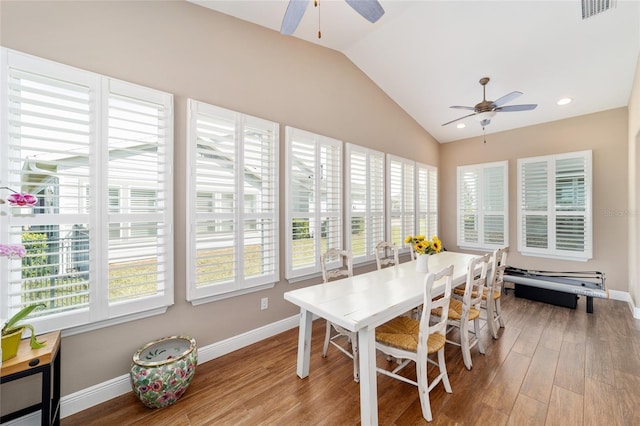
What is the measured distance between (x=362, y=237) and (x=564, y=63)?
3.42 meters

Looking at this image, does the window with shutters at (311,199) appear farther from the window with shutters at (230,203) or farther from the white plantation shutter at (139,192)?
the white plantation shutter at (139,192)

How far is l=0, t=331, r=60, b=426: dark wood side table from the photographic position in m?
1.36

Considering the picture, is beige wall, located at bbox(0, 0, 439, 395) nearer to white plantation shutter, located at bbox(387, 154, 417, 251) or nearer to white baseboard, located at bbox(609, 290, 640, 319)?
white plantation shutter, located at bbox(387, 154, 417, 251)

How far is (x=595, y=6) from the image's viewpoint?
2461 millimetres

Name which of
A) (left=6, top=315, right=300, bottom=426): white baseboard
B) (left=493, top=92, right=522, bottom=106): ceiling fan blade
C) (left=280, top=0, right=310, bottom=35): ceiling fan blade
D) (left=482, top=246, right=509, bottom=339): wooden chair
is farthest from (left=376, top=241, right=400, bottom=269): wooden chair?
(left=280, top=0, right=310, bottom=35): ceiling fan blade

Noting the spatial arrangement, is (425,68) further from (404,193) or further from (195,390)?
(195,390)

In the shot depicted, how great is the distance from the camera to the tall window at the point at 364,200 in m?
3.80

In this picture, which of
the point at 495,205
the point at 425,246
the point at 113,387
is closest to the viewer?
the point at 113,387

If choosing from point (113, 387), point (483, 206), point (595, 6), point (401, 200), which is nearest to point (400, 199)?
point (401, 200)

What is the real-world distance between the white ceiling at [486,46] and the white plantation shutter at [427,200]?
1510 millimetres

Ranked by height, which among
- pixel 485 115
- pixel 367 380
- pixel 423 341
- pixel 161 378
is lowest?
pixel 161 378

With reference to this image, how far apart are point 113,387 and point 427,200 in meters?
5.49

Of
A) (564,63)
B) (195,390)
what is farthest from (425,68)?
(195,390)

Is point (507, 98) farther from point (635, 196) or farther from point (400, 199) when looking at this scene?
point (635, 196)
